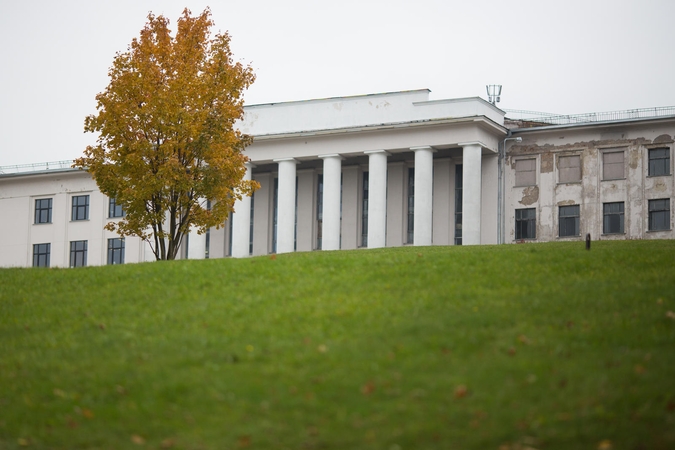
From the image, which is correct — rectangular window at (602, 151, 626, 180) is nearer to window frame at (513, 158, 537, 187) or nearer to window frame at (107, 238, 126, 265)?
window frame at (513, 158, 537, 187)

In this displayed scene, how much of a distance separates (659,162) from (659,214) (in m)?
3.24

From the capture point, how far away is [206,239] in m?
65.7

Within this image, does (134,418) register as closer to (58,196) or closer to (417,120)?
(417,120)

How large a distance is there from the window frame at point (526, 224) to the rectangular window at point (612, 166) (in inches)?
199

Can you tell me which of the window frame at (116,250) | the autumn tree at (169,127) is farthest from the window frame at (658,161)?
the window frame at (116,250)

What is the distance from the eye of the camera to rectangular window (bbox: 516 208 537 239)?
5734cm

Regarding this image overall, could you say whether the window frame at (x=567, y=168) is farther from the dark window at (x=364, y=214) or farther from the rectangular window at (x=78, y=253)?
the rectangular window at (x=78, y=253)

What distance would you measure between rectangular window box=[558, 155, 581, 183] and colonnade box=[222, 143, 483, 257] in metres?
5.53

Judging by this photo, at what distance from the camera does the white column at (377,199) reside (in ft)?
188

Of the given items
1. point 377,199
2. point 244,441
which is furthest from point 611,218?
point 244,441

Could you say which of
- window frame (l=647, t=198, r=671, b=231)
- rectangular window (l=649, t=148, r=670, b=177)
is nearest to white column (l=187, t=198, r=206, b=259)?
Answer: window frame (l=647, t=198, r=671, b=231)

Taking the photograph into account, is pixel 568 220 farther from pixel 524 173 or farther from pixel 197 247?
pixel 197 247

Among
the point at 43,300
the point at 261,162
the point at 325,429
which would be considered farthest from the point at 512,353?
the point at 261,162

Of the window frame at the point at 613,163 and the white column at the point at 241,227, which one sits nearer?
the window frame at the point at 613,163
